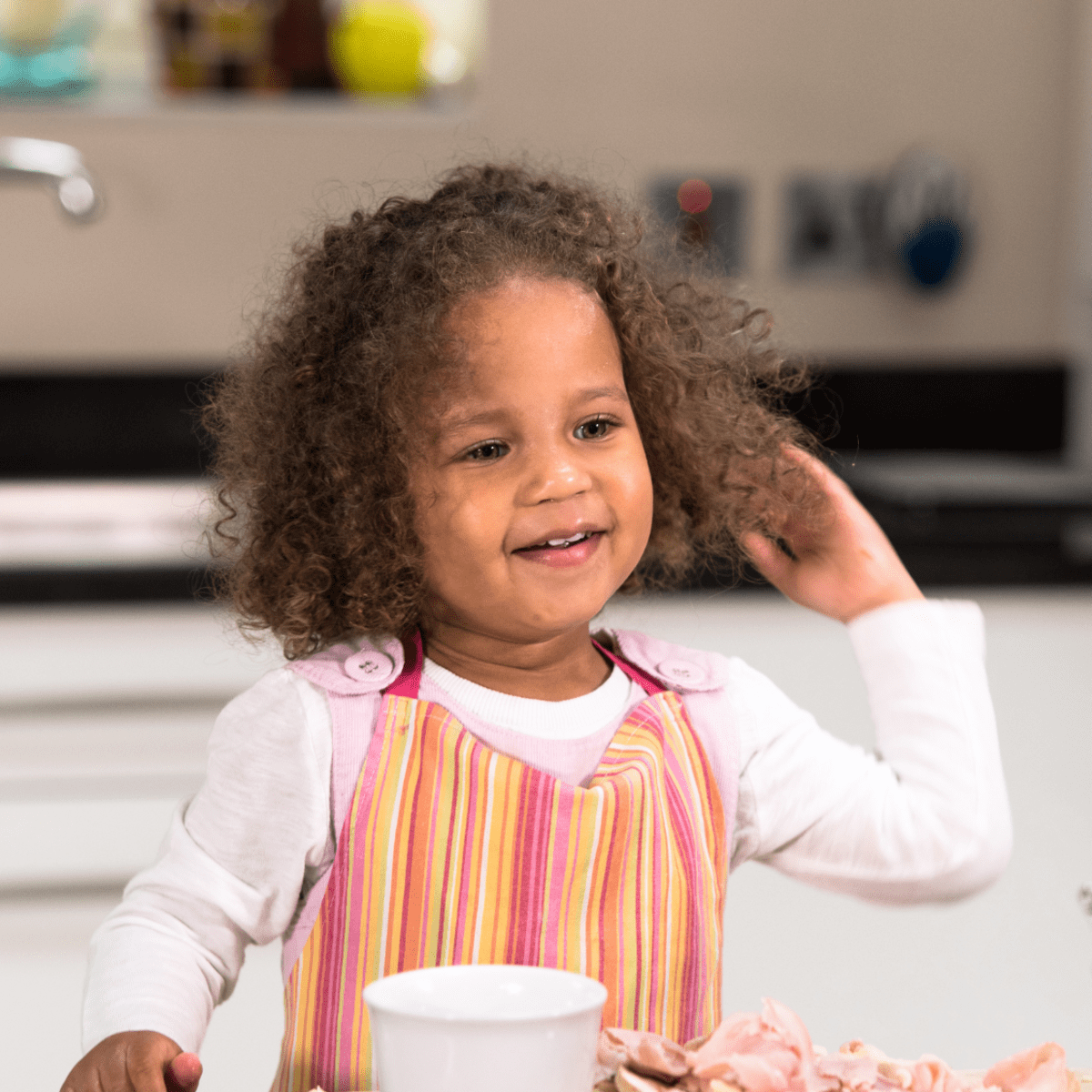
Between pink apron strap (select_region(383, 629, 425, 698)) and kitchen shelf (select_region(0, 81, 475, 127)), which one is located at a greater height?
kitchen shelf (select_region(0, 81, 475, 127))

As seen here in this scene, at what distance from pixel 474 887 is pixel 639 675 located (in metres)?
0.17

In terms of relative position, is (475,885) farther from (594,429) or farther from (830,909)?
(830,909)

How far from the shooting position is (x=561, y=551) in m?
0.70

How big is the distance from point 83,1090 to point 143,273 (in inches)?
72.4

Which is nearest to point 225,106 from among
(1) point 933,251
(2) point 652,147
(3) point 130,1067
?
(2) point 652,147

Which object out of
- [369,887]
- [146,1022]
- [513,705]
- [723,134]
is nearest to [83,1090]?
[146,1022]

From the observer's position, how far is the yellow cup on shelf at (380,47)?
2264 millimetres

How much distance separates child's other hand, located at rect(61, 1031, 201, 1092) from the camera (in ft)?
1.94

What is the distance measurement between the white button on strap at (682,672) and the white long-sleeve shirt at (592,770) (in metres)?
0.02

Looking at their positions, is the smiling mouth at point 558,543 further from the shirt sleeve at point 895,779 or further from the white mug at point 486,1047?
the white mug at point 486,1047

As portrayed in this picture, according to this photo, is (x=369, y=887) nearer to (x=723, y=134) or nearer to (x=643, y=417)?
(x=643, y=417)

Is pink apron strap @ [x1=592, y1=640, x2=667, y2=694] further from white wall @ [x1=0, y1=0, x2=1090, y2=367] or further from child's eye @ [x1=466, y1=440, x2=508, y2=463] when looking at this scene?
white wall @ [x1=0, y1=0, x2=1090, y2=367]

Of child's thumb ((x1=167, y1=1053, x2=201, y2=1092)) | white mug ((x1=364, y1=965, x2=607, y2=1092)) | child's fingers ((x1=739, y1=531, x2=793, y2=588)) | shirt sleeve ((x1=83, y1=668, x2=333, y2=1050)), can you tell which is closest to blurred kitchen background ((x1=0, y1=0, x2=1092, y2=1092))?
child's fingers ((x1=739, y1=531, x2=793, y2=588))

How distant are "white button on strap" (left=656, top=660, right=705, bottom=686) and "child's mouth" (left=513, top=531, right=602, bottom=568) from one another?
121mm
